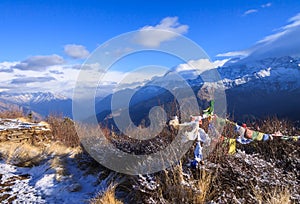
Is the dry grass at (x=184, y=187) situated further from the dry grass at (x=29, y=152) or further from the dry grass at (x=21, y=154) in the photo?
the dry grass at (x=21, y=154)

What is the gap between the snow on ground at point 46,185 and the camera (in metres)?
6.03

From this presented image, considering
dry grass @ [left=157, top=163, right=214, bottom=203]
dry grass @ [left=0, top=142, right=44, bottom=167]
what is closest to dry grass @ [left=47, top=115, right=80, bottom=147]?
dry grass @ [left=0, top=142, right=44, bottom=167]

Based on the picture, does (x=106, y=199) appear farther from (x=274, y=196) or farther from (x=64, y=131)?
(x=64, y=131)

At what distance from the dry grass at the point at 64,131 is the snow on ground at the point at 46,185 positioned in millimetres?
2651

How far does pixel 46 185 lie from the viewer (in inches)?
264

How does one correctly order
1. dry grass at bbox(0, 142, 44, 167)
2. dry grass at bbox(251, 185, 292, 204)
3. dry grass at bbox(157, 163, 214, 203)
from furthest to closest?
dry grass at bbox(0, 142, 44, 167) → dry grass at bbox(157, 163, 214, 203) → dry grass at bbox(251, 185, 292, 204)

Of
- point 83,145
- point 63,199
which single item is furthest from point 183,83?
point 83,145

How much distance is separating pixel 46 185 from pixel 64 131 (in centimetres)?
590

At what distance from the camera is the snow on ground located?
603 cm

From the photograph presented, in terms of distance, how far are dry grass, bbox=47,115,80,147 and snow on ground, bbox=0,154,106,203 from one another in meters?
2.65

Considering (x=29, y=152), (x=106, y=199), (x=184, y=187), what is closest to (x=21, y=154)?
(x=29, y=152)

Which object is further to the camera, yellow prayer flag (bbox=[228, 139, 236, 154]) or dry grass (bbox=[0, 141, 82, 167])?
dry grass (bbox=[0, 141, 82, 167])

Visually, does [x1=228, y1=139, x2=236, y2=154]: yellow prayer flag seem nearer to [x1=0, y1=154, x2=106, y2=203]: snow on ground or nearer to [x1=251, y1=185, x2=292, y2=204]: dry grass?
[x1=251, y1=185, x2=292, y2=204]: dry grass

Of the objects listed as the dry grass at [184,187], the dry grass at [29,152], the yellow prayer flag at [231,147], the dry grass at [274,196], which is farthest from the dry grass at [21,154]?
the dry grass at [274,196]
